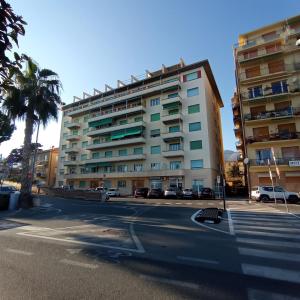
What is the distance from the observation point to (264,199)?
23797mm

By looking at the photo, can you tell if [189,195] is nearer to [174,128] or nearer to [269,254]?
[174,128]

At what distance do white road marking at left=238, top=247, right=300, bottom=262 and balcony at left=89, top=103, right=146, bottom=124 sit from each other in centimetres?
3928

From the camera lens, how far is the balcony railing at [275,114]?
2994cm

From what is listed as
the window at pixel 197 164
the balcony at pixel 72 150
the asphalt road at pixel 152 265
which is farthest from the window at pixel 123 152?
the asphalt road at pixel 152 265

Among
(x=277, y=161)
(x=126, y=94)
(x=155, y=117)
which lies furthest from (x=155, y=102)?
(x=277, y=161)

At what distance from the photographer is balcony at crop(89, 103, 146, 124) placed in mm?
44156

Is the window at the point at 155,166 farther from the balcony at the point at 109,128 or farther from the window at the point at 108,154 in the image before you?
the window at the point at 108,154

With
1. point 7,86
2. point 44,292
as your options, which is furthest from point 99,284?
point 7,86

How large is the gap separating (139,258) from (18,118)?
56.8 ft

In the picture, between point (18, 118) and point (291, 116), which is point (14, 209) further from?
point (291, 116)

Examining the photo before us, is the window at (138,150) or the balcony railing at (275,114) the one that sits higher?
the balcony railing at (275,114)

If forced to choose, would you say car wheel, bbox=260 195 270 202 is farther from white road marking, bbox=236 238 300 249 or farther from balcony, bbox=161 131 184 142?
white road marking, bbox=236 238 300 249

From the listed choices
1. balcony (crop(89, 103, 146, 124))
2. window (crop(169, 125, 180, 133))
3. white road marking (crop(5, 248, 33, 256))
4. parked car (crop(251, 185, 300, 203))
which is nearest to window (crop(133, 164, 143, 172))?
window (crop(169, 125, 180, 133))

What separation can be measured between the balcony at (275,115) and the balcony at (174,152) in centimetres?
1077
